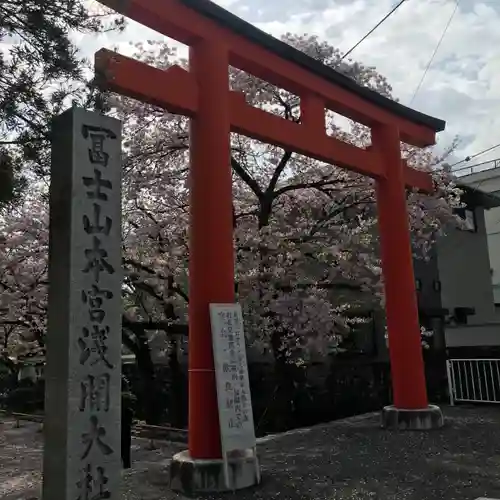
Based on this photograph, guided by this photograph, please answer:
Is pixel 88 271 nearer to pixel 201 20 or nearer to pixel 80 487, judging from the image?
pixel 80 487

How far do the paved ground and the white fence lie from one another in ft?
6.48

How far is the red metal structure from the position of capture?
589cm

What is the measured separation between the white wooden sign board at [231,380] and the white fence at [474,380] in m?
7.43

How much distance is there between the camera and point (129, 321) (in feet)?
42.7

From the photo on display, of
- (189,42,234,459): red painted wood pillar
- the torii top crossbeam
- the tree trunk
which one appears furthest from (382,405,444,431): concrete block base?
the tree trunk

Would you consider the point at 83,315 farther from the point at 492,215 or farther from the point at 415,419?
the point at 492,215

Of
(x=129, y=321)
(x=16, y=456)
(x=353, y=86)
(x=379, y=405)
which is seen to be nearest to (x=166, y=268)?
(x=129, y=321)

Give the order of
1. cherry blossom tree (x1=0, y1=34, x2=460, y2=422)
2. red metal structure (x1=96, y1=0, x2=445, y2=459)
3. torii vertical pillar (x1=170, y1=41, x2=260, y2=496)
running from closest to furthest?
torii vertical pillar (x1=170, y1=41, x2=260, y2=496) → red metal structure (x1=96, y1=0, x2=445, y2=459) → cherry blossom tree (x1=0, y1=34, x2=460, y2=422)

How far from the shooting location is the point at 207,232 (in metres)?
6.21

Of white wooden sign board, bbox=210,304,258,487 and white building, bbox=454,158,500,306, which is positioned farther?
white building, bbox=454,158,500,306

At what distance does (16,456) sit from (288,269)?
578 cm

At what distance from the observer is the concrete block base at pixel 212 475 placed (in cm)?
559

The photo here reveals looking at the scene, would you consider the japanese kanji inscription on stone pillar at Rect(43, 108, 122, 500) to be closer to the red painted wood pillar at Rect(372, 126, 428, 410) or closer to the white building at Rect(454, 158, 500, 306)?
the red painted wood pillar at Rect(372, 126, 428, 410)

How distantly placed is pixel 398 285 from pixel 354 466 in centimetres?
350
